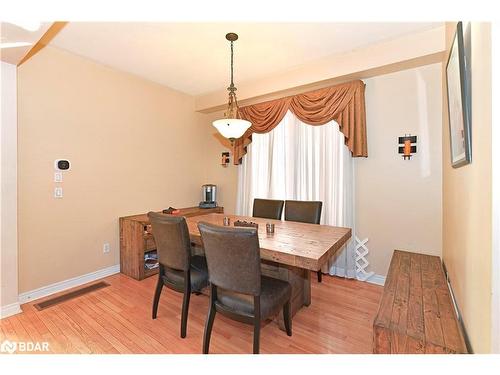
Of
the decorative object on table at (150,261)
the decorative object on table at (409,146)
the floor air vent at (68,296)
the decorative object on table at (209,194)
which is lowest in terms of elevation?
the floor air vent at (68,296)

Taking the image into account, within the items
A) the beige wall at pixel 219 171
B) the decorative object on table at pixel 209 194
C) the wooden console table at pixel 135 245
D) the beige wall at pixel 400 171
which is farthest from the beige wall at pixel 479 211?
the decorative object on table at pixel 209 194

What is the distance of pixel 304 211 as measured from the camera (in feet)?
9.27

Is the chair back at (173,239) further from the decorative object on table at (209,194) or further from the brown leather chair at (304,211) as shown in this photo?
the decorative object on table at (209,194)

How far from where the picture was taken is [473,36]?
1.12 metres

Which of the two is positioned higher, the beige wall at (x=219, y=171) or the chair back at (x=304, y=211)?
the beige wall at (x=219, y=171)

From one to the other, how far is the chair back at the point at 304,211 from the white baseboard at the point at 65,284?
2.37 meters

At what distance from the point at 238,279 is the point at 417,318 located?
1037 millimetres

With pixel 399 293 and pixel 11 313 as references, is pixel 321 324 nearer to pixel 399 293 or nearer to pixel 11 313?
pixel 399 293

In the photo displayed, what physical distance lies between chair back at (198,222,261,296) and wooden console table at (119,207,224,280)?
1.73m

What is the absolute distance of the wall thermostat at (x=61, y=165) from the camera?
2.59 m

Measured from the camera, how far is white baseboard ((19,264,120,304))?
240cm

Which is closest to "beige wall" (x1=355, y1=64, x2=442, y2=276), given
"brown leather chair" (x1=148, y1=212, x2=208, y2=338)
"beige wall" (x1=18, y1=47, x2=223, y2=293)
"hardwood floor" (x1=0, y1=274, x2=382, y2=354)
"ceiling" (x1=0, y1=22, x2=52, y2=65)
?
"hardwood floor" (x1=0, y1=274, x2=382, y2=354)

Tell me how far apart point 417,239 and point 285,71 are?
257 centimetres
